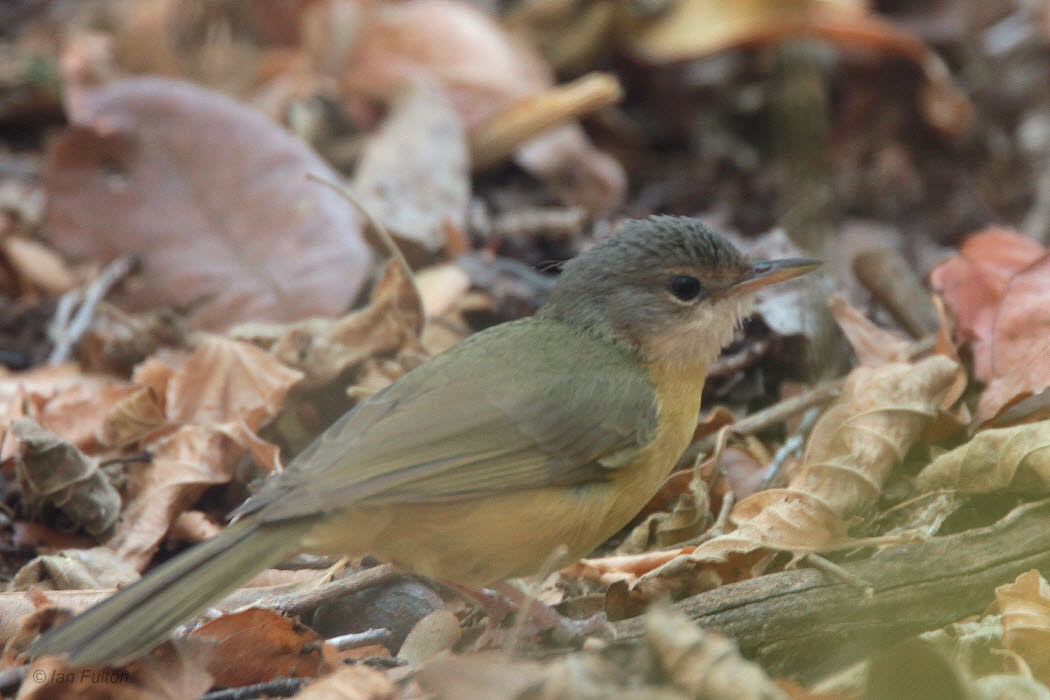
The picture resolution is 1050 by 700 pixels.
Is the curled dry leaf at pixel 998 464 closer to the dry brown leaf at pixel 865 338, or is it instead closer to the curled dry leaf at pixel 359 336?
the dry brown leaf at pixel 865 338

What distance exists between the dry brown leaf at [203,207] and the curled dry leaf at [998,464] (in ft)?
8.61

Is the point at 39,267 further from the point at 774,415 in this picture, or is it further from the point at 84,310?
the point at 774,415

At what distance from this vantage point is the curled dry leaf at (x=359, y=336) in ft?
15.6

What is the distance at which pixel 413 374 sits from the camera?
381 centimetres

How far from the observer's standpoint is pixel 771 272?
4027 mm

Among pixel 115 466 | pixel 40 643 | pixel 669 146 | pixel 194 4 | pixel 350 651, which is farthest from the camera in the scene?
pixel 194 4

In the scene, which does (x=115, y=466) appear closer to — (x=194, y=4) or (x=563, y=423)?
(x=563, y=423)

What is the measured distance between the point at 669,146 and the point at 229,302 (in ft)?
10.1

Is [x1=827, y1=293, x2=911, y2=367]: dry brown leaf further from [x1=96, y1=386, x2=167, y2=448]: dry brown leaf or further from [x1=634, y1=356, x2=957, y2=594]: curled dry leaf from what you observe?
[x1=96, y1=386, x2=167, y2=448]: dry brown leaf

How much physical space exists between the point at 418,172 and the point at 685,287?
2383 millimetres

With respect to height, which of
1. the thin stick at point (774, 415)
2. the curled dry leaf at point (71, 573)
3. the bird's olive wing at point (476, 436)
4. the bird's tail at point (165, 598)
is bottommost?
the curled dry leaf at point (71, 573)

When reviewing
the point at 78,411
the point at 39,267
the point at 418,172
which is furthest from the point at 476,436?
the point at 39,267

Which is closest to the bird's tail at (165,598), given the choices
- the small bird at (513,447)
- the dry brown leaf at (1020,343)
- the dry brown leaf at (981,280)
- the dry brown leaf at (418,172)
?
the small bird at (513,447)

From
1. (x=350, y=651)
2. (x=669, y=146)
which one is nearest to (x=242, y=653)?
(x=350, y=651)
